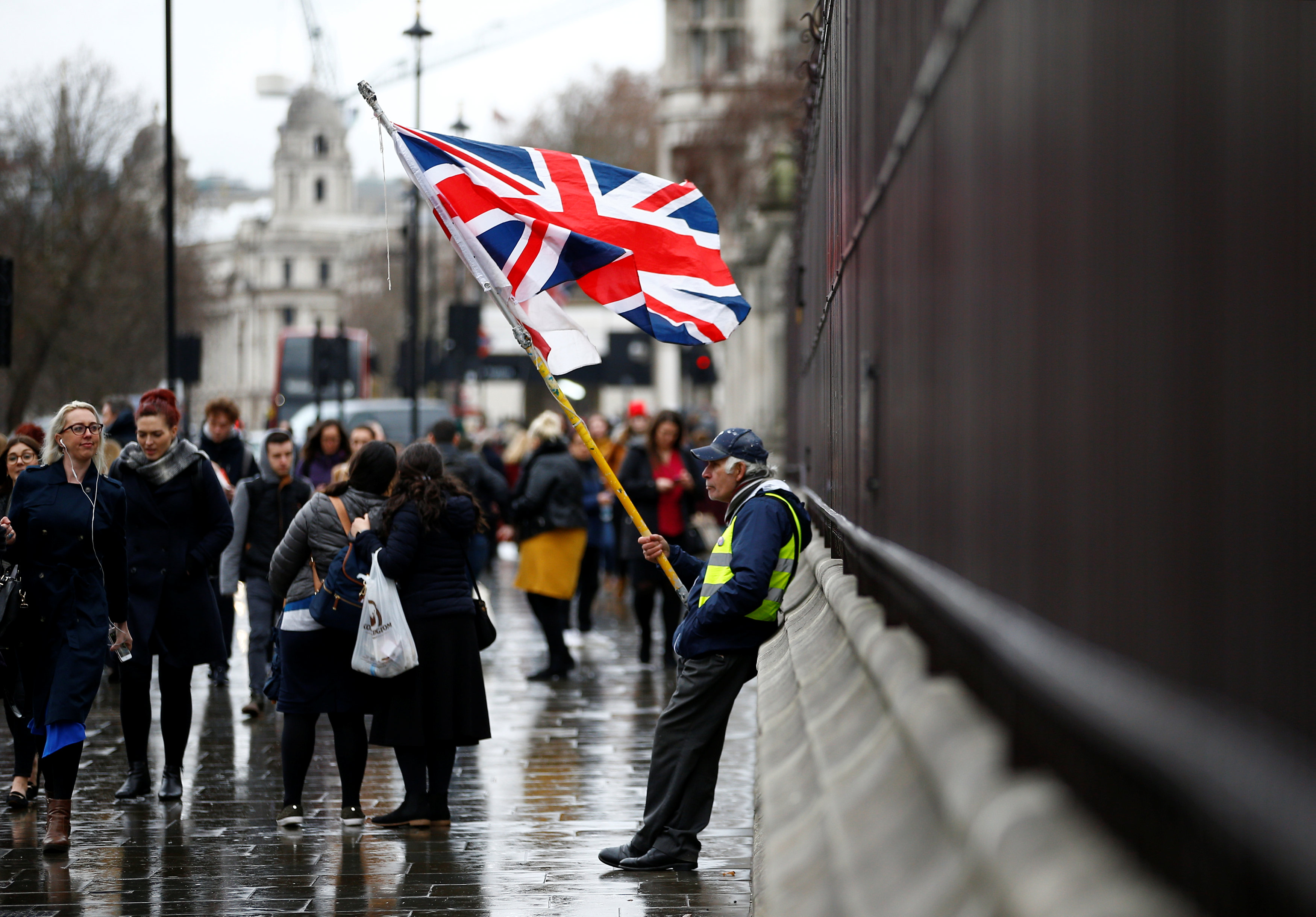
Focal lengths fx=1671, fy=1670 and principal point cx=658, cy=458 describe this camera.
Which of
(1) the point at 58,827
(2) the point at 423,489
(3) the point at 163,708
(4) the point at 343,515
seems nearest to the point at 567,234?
(2) the point at 423,489

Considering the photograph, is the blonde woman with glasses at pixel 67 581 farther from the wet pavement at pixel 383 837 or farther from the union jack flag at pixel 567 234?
the union jack flag at pixel 567 234

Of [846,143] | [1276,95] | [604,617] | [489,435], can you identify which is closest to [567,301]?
[489,435]

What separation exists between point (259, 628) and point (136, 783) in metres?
2.66

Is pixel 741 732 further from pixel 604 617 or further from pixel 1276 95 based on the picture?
pixel 1276 95

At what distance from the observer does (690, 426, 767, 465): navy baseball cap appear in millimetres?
6129

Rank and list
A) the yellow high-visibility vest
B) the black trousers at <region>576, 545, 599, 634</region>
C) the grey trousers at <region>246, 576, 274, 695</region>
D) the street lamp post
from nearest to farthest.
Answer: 1. the yellow high-visibility vest
2. the grey trousers at <region>246, 576, 274, 695</region>
3. the black trousers at <region>576, 545, 599, 634</region>
4. the street lamp post

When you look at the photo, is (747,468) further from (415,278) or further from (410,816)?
(415,278)

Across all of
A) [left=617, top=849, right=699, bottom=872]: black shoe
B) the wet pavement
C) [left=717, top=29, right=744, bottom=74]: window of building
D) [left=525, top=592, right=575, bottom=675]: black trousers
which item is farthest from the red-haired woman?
[left=717, top=29, right=744, bottom=74]: window of building

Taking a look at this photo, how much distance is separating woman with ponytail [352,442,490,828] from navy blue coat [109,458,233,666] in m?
1.10

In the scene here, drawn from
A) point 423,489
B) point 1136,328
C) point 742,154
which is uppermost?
point 742,154

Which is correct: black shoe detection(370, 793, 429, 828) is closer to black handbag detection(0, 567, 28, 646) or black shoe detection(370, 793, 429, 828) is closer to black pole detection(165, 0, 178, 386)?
black handbag detection(0, 567, 28, 646)

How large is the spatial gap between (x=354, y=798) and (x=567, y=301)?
5831cm

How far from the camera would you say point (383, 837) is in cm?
697

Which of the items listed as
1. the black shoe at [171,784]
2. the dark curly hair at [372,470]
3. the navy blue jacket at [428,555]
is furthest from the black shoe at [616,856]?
the black shoe at [171,784]
